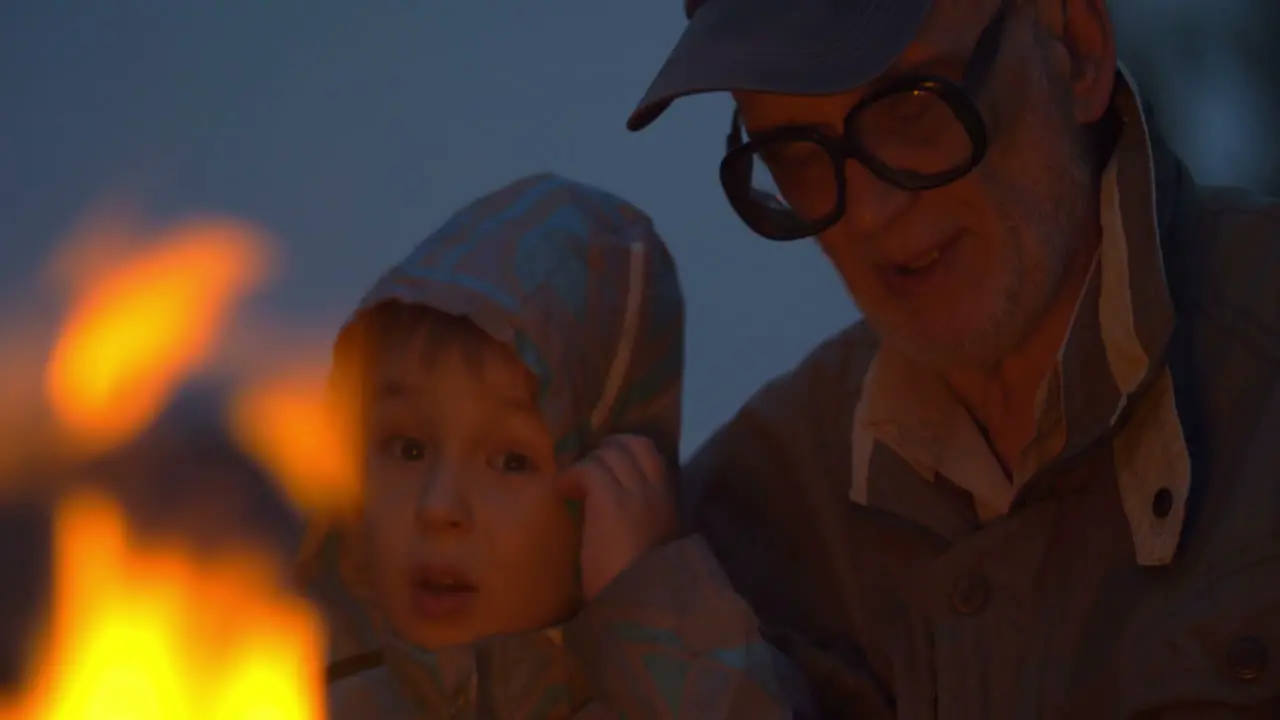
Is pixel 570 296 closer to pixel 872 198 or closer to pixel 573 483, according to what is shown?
pixel 573 483

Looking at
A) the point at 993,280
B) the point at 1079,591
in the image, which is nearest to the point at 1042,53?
the point at 993,280

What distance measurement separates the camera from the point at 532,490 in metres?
1.57

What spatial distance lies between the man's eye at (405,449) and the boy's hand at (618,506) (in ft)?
0.53

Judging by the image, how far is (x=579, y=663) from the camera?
1.49 metres

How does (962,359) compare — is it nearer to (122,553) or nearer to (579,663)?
(579,663)

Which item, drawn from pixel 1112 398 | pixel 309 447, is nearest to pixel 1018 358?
pixel 1112 398

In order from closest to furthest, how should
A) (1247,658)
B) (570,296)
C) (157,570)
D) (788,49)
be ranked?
(1247,658), (788,49), (570,296), (157,570)

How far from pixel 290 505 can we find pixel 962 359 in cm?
86

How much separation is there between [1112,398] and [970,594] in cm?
22

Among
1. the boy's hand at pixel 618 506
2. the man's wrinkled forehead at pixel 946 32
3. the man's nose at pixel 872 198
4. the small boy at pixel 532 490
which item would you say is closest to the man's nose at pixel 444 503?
the small boy at pixel 532 490

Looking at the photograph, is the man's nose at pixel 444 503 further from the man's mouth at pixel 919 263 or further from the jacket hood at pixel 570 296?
the man's mouth at pixel 919 263

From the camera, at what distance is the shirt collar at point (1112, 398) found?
4.18 ft

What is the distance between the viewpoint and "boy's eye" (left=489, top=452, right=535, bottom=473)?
5.18 feet

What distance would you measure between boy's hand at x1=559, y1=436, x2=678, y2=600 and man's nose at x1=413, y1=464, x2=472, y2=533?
102mm
